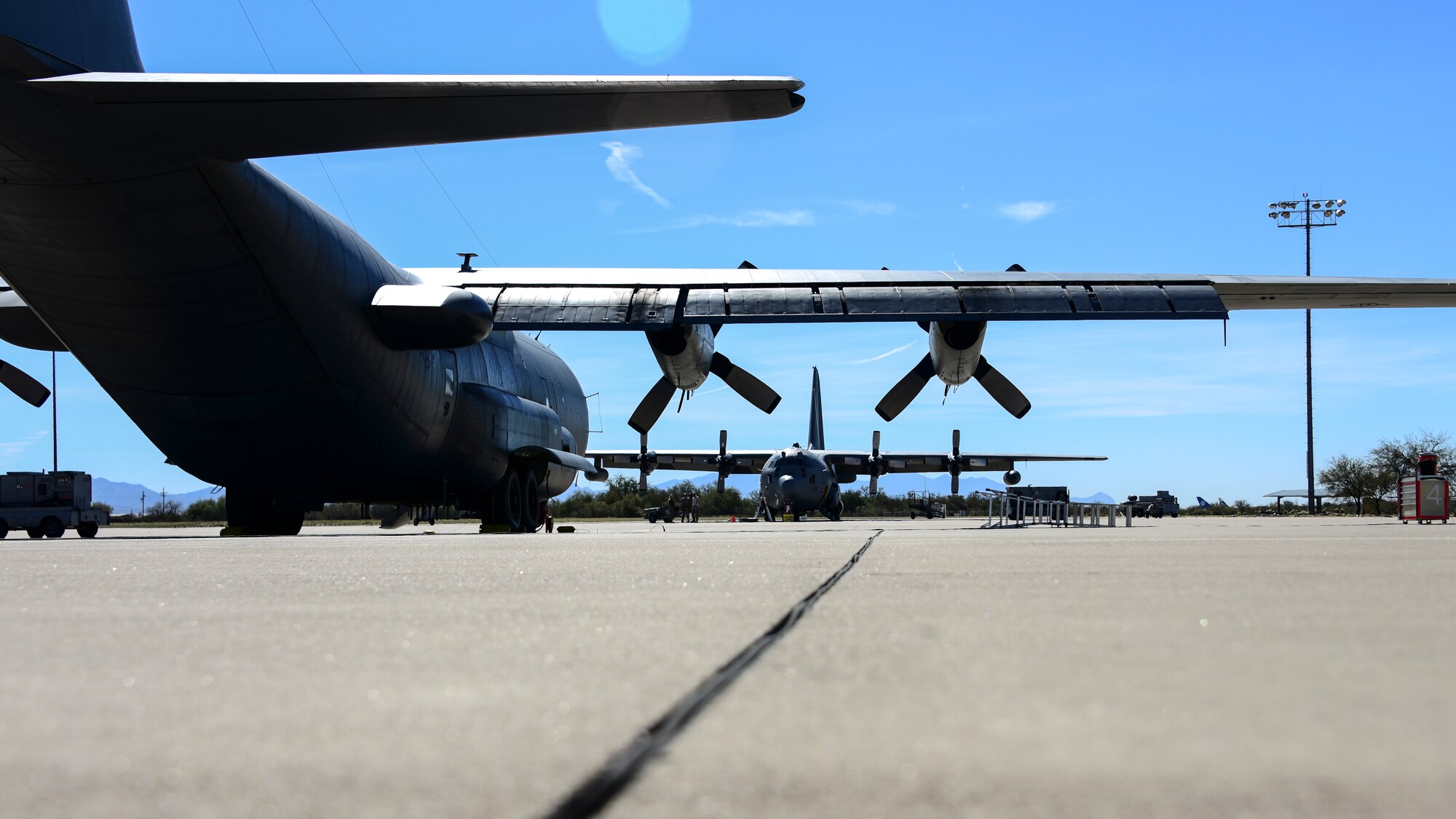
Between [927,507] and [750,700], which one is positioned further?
[927,507]

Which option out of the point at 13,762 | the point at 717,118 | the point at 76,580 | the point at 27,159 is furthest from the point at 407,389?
the point at 13,762

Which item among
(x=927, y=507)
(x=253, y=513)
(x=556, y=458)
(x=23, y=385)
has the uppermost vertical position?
(x=23, y=385)

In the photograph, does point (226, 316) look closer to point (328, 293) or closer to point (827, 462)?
point (328, 293)

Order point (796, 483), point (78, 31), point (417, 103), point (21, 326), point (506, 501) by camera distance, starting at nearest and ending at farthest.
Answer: point (417, 103)
point (78, 31)
point (21, 326)
point (506, 501)
point (796, 483)

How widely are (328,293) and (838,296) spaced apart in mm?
6737

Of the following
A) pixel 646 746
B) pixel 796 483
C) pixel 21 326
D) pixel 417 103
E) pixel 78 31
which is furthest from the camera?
pixel 796 483

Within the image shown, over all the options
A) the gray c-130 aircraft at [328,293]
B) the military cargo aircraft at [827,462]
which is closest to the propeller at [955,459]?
the military cargo aircraft at [827,462]

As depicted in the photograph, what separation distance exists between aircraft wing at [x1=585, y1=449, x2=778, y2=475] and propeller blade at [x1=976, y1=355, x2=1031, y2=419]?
89.9 ft

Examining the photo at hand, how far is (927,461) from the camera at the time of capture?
163 feet

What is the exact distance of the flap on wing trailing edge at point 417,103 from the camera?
30.3ft

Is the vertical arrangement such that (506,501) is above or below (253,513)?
above

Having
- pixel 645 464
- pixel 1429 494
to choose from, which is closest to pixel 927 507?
pixel 645 464

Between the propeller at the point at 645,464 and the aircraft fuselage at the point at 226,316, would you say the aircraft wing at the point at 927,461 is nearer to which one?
the propeller at the point at 645,464

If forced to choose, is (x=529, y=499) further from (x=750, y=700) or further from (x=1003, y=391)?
(x=750, y=700)
